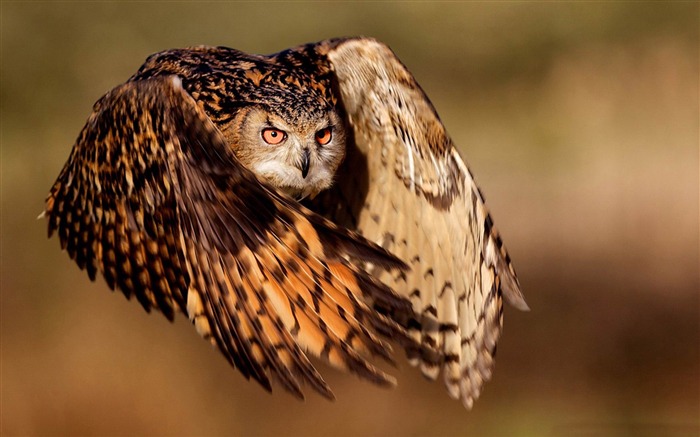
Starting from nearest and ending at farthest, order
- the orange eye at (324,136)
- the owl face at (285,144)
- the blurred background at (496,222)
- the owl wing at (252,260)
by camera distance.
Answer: the owl wing at (252,260), the owl face at (285,144), the orange eye at (324,136), the blurred background at (496,222)

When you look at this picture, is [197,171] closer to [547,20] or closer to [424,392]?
[424,392]

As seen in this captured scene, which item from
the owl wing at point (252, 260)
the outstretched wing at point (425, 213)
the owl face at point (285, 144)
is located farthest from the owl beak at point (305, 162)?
the owl wing at point (252, 260)

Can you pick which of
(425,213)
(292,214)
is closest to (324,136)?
(425,213)

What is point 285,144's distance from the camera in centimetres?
316

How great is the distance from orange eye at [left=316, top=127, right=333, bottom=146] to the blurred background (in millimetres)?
2135

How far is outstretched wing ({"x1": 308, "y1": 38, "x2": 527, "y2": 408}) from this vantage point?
3309 millimetres

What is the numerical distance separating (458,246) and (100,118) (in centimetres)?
116

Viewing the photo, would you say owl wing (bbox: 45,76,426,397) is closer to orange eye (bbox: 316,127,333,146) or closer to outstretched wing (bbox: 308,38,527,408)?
orange eye (bbox: 316,127,333,146)

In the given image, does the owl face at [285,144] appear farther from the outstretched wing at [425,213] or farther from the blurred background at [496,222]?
the blurred background at [496,222]

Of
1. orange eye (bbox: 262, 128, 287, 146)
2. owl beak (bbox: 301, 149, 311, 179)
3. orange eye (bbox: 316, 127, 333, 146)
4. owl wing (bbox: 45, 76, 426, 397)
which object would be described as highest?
orange eye (bbox: 316, 127, 333, 146)

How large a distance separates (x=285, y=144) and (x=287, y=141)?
1 centimetres

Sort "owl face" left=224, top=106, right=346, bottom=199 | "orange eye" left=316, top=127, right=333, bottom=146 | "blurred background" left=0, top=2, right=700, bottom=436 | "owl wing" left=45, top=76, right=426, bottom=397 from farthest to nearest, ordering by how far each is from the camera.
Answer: "blurred background" left=0, top=2, right=700, bottom=436 < "orange eye" left=316, top=127, right=333, bottom=146 < "owl face" left=224, top=106, right=346, bottom=199 < "owl wing" left=45, top=76, right=426, bottom=397

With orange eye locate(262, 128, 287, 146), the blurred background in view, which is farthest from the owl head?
the blurred background

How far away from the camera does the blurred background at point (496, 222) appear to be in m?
5.24
